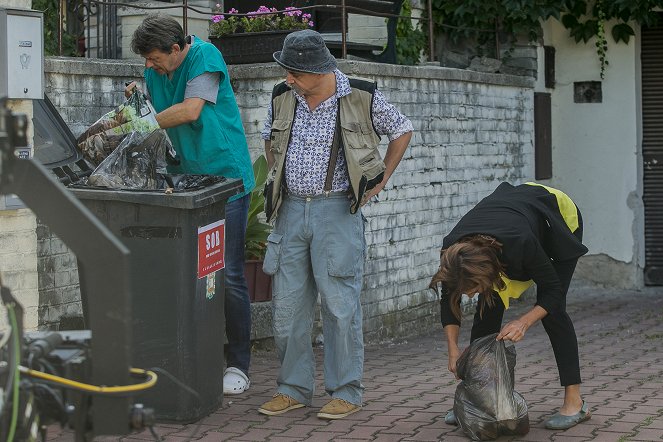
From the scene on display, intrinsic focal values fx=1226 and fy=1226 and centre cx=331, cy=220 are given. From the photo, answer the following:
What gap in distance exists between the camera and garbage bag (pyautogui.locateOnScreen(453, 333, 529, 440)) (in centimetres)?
539

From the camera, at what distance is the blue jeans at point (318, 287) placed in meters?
5.86

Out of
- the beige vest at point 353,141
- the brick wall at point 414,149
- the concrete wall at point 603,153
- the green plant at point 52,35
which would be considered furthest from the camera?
the concrete wall at point 603,153

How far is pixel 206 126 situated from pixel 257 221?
1.75m

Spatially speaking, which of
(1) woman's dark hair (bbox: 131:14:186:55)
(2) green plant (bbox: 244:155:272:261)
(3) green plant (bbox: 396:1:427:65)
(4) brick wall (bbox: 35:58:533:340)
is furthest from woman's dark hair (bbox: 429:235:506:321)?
(3) green plant (bbox: 396:1:427:65)

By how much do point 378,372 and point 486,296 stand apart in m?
2.06

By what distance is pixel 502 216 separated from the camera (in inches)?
212

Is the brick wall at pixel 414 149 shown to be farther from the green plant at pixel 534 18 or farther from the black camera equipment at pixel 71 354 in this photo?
the black camera equipment at pixel 71 354

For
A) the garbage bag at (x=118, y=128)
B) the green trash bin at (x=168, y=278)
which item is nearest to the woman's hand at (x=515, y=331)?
the green trash bin at (x=168, y=278)

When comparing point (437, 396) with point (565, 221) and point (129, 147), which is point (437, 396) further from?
point (129, 147)

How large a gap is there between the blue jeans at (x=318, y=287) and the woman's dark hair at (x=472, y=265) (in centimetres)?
76

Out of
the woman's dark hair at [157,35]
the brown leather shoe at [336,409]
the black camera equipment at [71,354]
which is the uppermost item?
the woman's dark hair at [157,35]

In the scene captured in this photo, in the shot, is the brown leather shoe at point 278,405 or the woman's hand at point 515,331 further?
the brown leather shoe at point 278,405

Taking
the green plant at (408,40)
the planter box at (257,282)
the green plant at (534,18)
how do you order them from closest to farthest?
1. the planter box at (257,282)
2. the green plant at (408,40)
3. the green plant at (534,18)

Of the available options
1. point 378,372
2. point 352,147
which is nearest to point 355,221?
point 352,147
